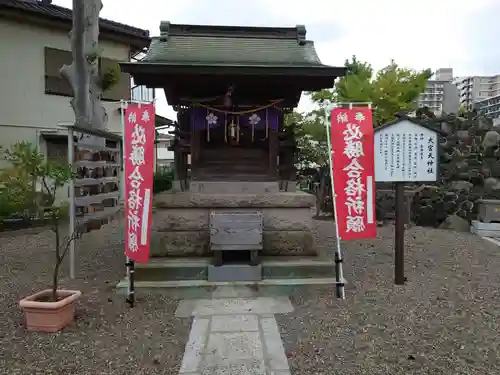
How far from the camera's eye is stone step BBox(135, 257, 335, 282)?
6.45 m

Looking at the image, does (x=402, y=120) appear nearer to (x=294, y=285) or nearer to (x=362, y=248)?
(x=294, y=285)

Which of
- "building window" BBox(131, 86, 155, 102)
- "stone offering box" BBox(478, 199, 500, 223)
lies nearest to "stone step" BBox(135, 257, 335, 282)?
"stone offering box" BBox(478, 199, 500, 223)

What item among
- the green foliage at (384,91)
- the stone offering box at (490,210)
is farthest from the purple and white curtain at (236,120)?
the green foliage at (384,91)

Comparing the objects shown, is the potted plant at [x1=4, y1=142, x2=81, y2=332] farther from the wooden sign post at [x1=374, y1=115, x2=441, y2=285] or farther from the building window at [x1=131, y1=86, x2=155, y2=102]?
the building window at [x1=131, y1=86, x2=155, y2=102]

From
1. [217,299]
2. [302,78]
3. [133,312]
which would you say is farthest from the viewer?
[302,78]

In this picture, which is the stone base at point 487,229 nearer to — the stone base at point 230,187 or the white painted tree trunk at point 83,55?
the stone base at point 230,187

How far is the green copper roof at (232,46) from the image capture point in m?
6.97

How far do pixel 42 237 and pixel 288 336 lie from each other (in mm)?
8828

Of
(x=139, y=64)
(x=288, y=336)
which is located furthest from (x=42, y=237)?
(x=288, y=336)

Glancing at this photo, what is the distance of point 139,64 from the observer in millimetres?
6469

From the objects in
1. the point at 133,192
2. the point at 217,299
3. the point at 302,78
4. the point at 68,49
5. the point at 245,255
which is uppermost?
the point at 68,49

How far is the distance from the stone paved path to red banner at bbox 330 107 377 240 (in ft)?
4.69

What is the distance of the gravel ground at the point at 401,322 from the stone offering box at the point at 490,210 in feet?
14.0

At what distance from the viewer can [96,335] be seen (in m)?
4.64
